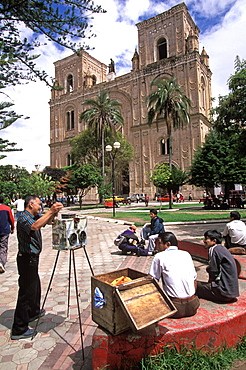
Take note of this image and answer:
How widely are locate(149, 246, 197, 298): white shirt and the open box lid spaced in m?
0.33

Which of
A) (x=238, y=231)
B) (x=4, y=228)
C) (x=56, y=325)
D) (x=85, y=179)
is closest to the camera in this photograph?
(x=56, y=325)

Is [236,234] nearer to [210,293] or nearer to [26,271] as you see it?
[210,293]

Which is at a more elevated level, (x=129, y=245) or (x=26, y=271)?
(x=26, y=271)

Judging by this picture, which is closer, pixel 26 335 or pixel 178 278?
pixel 178 278

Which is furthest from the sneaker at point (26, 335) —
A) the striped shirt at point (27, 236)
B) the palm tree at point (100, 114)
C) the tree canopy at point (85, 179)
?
the palm tree at point (100, 114)

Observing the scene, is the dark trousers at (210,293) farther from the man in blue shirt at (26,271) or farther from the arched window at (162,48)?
the arched window at (162,48)

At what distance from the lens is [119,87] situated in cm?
4109

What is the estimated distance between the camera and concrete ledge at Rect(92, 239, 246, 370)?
227cm

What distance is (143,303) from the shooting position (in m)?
2.31

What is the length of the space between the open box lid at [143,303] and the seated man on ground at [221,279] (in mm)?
953

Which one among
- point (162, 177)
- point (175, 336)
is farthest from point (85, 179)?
point (175, 336)

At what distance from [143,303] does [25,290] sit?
160 centimetres

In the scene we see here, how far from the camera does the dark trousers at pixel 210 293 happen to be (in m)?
3.03

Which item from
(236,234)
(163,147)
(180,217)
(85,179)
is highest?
(163,147)
